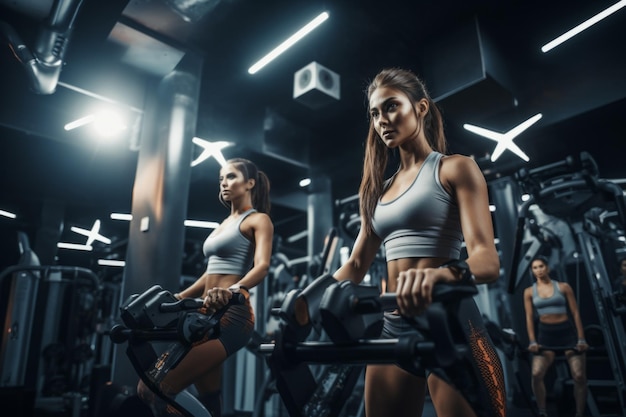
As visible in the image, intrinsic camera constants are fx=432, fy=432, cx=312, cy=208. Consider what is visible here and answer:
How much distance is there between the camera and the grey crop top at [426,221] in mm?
1230

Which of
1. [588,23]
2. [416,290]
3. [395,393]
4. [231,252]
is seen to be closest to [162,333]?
[231,252]

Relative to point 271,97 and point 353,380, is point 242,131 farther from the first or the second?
point 353,380

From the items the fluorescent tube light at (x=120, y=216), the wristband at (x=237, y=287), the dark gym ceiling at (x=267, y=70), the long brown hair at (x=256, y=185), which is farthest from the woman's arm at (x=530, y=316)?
the fluorescent tube light at (x=120, y=216)

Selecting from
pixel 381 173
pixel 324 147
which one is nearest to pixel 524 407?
Answer: pixel 324 147

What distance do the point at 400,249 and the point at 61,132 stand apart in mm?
4959

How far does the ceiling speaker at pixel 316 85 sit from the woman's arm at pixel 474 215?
392 cm

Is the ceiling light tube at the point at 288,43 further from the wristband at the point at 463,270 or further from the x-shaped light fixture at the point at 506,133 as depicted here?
the wristband at the point at 463,270

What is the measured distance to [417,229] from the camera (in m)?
1.25

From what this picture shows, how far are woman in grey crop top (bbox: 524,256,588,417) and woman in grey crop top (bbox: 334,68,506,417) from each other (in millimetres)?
3847

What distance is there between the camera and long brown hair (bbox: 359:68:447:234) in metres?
1.42

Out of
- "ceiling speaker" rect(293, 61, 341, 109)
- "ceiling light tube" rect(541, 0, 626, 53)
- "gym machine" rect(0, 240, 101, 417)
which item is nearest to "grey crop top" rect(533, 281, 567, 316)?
"ceiling light tube" rect(541, 0, 626, 53)

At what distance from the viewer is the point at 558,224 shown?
6.41 metres

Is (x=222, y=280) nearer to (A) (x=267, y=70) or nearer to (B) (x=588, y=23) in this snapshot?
(A) (x=267, y=70)

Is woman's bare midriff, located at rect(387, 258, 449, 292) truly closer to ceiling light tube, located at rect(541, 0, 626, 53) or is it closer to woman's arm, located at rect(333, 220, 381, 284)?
woman's arm, located at rect(333, 220, 381, 284)
